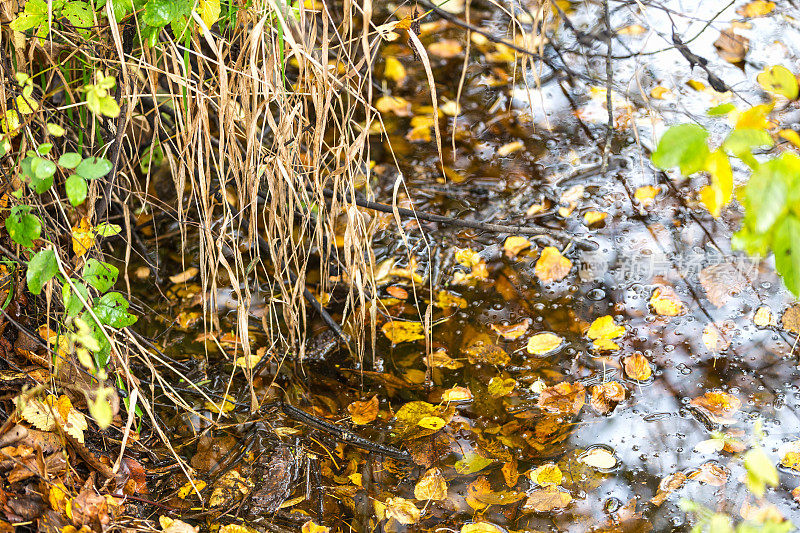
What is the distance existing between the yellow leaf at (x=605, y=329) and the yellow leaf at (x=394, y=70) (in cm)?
143

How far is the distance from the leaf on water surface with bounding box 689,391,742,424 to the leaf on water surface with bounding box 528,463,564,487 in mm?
409

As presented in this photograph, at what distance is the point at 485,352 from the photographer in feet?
5.94

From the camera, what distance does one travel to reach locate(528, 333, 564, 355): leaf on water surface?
5.91 feet

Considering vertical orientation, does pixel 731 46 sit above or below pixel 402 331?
above

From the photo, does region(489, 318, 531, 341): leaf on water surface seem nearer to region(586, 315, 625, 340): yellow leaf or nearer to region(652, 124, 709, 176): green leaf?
region(586, 315, 625, 340): yellow leaf

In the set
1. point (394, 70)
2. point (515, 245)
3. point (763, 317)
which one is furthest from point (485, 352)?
point (394, 70)

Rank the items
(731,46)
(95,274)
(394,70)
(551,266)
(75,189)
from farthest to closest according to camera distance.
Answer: (394,70) < (731,46) < (551,266) < (95,274) < (75,189)

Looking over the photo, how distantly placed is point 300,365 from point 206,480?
41 centimetres

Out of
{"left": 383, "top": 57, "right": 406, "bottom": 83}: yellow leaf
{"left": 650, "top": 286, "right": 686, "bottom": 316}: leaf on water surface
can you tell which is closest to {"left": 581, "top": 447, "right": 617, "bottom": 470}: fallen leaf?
{"left": 650, "top": 286, "right": 686, "bottom": 316}: leaf on water surface

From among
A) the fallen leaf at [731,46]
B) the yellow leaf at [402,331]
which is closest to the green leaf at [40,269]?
the yellow leaf at [402,331]

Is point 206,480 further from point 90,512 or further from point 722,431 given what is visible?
point 722,431

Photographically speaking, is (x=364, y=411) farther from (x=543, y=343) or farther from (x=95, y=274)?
(x=95, y=274)

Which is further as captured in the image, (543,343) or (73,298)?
(543,343)

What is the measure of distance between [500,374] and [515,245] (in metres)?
0.51
